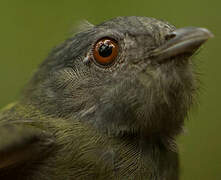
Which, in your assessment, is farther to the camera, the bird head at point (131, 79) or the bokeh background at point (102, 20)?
the bokeh background at point (102, 20)

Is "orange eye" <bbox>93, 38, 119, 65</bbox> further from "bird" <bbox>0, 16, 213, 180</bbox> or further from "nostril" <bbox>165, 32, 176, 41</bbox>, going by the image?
"nostril" <bbox>165, 32, 176, 41</bbox>

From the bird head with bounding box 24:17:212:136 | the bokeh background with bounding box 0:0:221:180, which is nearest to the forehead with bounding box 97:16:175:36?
the bird head with bounding box 24:17:212:136

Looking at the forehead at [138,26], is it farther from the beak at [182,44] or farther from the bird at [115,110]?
the beak at [182,44]

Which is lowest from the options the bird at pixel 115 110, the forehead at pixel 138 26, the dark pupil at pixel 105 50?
the bird at pixel 115 110

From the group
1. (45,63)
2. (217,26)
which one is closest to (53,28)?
(217,26)

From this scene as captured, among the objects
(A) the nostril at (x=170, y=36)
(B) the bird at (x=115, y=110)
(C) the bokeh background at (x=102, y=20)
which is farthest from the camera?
(C) the bokeh background at (x=102, y=20)

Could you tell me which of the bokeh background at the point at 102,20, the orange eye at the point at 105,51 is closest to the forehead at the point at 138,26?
the orange eye at the point at 105,51

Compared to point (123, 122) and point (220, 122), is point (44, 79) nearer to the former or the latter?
point (123, 122)

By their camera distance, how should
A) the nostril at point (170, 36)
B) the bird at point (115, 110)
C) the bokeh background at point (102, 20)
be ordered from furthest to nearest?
the bokeh background at point (102, 20)
the nostril at point (170, 36)
the bird at point (115, 110)
